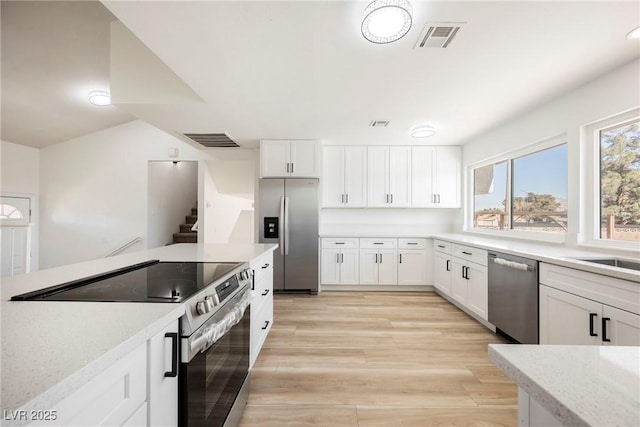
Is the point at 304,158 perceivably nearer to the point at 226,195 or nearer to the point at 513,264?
the point at 226,195

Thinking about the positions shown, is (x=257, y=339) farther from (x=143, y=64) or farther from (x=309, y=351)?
(x=143, y=64)

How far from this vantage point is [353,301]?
3715mm

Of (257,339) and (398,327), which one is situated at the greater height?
(257,339)

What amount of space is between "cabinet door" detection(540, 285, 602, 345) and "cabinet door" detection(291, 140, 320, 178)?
3.06 meters

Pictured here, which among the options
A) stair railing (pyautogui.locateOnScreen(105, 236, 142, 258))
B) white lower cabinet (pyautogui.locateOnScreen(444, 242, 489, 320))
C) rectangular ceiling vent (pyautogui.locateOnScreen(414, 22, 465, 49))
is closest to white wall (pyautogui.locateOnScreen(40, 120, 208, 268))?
stair railing (pyautogui.locateOnScreen(105, 236, 142, 258))

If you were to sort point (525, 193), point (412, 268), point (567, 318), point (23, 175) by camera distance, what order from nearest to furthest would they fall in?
point (567, 318) < point (525, 193) < point (412, 268) < point (23, 175)

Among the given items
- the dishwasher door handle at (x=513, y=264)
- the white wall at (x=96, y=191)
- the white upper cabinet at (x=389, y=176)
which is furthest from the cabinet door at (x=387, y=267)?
the white wall at (x=96, y=191)

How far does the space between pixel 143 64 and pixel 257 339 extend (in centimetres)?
279

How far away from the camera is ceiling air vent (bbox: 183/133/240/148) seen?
12.4 feet

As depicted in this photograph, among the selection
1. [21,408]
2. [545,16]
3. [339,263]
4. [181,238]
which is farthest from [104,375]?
[181,238]

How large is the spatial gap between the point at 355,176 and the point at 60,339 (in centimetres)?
411

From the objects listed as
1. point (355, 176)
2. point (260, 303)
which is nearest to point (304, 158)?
point (355, 176)

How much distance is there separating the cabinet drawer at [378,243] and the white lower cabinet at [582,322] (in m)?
2.19

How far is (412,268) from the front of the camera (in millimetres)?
4125
